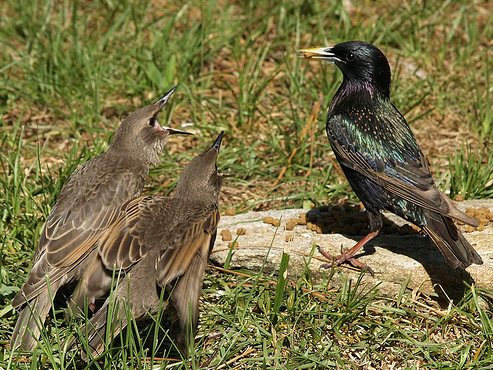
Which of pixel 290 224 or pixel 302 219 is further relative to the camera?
pixel 302 219

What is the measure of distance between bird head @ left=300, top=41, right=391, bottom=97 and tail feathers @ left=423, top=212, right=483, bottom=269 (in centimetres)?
126

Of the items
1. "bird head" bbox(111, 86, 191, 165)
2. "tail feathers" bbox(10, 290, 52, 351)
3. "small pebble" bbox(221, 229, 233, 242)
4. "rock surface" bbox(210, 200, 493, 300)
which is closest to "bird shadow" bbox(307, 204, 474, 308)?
"rock surface" bbox(210, 200, 493, 300)

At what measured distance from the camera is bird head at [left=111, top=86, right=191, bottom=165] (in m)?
5.76

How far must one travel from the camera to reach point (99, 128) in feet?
23.5

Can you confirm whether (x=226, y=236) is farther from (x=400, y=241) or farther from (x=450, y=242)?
(x=450, y=242)

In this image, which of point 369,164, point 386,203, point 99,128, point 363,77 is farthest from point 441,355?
point 99,128

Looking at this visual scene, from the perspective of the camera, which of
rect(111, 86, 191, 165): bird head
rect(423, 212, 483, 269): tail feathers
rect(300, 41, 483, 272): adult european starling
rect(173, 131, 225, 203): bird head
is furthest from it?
rect(111, 86, 191, 165): bird head

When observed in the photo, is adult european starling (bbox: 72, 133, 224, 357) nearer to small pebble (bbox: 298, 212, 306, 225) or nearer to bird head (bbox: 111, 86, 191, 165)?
bird head (bbox: 111, 86, 191, 165)

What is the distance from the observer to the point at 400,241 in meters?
5.35

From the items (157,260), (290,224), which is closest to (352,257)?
(290,224)

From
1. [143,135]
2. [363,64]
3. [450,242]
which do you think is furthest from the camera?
[143,135]

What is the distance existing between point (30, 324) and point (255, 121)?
3.65 meters

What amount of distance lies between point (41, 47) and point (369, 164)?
4.67 meters

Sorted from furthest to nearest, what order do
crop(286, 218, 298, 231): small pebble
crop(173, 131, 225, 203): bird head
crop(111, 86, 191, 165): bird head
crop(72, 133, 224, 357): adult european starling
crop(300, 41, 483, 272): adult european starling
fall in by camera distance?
crop(111, 86, 191, 165): bird head < crop(286, 218, 298, 231): small pebble < crop(173, 131, 225, 203): bird head < crop(300, 41, 483, 272): adult european starling < crop(72, 133, 224, 357): adult european starling
